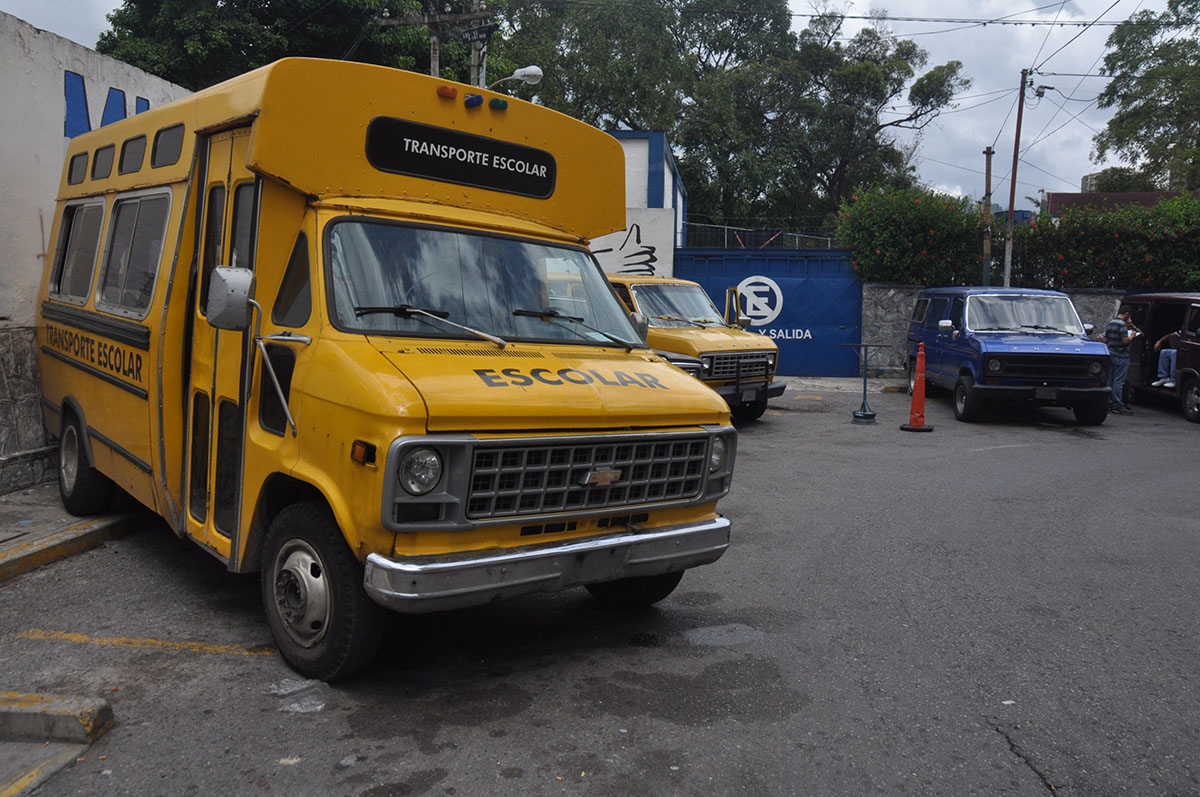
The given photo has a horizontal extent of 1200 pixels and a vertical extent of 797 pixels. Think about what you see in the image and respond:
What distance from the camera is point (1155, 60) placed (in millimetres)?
39719

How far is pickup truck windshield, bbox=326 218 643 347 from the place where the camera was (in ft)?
14.2

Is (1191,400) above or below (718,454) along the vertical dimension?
above

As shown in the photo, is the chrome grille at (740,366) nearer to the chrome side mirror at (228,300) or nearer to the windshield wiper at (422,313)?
the windshield wiper at (422,313)

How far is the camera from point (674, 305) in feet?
44.2

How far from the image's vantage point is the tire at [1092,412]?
13797 millimetres

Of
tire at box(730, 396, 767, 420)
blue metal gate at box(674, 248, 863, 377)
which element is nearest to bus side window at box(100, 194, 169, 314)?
tire at box(730, 396, 767, 420)

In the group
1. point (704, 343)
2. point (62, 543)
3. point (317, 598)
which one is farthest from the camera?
point (704, 343)

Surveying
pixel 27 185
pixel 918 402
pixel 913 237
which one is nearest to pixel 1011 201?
pixel 913 237

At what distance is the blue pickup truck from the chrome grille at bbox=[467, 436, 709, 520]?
1046 cm

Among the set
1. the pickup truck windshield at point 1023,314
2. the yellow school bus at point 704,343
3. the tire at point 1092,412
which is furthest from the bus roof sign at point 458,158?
the tire at point 1092,412

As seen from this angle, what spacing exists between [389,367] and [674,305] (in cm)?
986

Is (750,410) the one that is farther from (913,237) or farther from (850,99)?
(850,99)

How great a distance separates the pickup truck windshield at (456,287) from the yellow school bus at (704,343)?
21.1ft

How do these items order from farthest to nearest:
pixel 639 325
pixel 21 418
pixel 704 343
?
pixel 704 343 → pixel 21 418 → pixel 639 325
